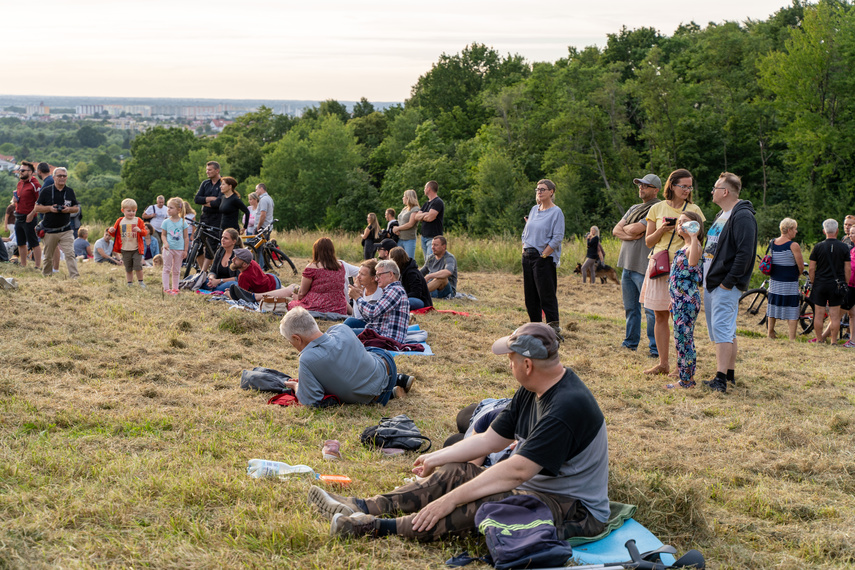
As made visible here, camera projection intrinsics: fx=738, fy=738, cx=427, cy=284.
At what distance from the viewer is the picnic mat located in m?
3.39

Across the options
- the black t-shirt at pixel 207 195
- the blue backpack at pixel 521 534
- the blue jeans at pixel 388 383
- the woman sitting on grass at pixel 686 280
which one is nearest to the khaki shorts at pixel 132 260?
the black t-shirt at pixel 207 195

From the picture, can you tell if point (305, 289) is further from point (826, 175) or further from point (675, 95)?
point (675, 95)

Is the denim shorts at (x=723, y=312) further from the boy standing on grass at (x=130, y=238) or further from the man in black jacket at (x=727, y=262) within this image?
the boy standing on grass at (x=130, y=238)

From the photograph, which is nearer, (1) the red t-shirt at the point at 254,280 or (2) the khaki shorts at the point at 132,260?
(1) the red t-shirt at the point at 254,280

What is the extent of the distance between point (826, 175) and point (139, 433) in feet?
112

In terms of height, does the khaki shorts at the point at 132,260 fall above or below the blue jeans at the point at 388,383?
above

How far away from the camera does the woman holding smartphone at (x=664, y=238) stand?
274 inches

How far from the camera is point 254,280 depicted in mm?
9938

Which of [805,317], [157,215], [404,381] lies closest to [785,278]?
[805,317]

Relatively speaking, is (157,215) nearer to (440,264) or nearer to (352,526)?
(440,264)

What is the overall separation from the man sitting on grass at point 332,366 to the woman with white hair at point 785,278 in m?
6.69

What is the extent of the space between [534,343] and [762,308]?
37.0 ft

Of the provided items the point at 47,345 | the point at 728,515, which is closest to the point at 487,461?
the point at 728,515

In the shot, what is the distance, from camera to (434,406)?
20.1 ft
